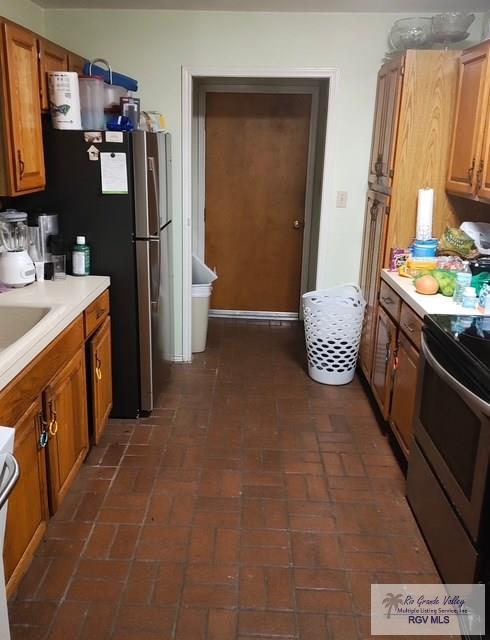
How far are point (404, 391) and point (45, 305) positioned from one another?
5.60ft

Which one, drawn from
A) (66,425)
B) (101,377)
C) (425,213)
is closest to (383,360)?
(425,213)

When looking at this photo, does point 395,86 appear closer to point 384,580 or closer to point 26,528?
point 384,580

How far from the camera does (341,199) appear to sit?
12.8 feet

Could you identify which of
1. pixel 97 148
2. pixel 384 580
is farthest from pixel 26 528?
pixel 97 148

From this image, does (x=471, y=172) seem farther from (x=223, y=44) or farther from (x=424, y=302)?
(x=223, y=44)

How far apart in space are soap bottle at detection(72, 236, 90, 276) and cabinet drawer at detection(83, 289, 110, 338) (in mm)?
172

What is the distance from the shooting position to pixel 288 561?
7.08ft

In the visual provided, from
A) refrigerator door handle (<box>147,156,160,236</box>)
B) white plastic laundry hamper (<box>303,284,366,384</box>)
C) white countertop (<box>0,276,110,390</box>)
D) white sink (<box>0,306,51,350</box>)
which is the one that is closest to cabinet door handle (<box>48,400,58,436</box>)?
white countertop (<box>0,276,110,390</box>)

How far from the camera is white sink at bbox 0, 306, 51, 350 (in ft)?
7.68

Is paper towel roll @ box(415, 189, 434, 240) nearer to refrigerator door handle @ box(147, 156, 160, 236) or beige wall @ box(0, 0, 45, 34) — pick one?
refrigerator door handle @ box(147, 156, 160, 236)

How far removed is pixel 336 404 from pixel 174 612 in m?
1.88

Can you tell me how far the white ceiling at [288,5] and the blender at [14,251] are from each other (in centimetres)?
163

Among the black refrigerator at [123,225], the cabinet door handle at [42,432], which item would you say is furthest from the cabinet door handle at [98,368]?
the cabinet door handle at [42,432]

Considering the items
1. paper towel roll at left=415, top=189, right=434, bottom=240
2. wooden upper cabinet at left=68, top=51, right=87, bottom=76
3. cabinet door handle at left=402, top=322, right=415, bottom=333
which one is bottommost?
cabinet door handle at left=402, top=322, right=415, bottom=333
